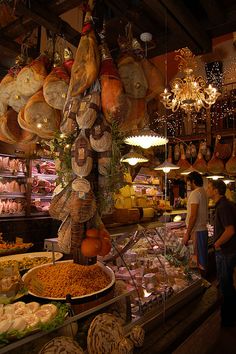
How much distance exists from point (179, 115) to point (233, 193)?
3250 mm

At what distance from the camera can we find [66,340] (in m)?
1.49

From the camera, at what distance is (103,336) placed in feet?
5.36

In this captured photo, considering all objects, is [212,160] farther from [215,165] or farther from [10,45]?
[10,45]

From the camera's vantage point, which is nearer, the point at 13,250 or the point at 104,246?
the point at 104,246

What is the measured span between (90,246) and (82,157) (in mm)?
531

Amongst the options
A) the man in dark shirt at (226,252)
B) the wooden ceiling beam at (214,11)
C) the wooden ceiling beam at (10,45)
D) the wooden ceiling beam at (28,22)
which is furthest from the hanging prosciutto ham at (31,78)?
the man in dark shirt at (226,252)

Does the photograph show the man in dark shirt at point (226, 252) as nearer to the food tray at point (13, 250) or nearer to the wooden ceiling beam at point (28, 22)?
the food tray at point (13, 250)

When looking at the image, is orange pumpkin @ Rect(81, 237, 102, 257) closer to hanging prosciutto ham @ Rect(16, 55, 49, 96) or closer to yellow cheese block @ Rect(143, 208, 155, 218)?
hanging prosciutto ham @ Rect(16, 55, 49, 96)

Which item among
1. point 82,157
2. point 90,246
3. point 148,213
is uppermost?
point 82,157

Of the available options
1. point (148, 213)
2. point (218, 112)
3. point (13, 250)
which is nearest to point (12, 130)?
point (148, 213)

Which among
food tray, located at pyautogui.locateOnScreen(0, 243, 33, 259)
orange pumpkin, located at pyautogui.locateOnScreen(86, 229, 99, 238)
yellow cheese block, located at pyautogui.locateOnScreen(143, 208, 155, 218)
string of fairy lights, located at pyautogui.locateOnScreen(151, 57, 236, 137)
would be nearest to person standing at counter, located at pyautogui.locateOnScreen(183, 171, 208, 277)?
yellow cheese block, located at pyautogui.locateOnScreen(143, 208, 155, 218)

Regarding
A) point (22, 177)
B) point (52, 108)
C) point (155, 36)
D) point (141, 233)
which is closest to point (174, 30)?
point (155, 36)

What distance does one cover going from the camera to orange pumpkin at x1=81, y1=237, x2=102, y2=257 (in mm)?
1735

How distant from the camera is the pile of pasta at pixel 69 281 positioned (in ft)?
6.08
